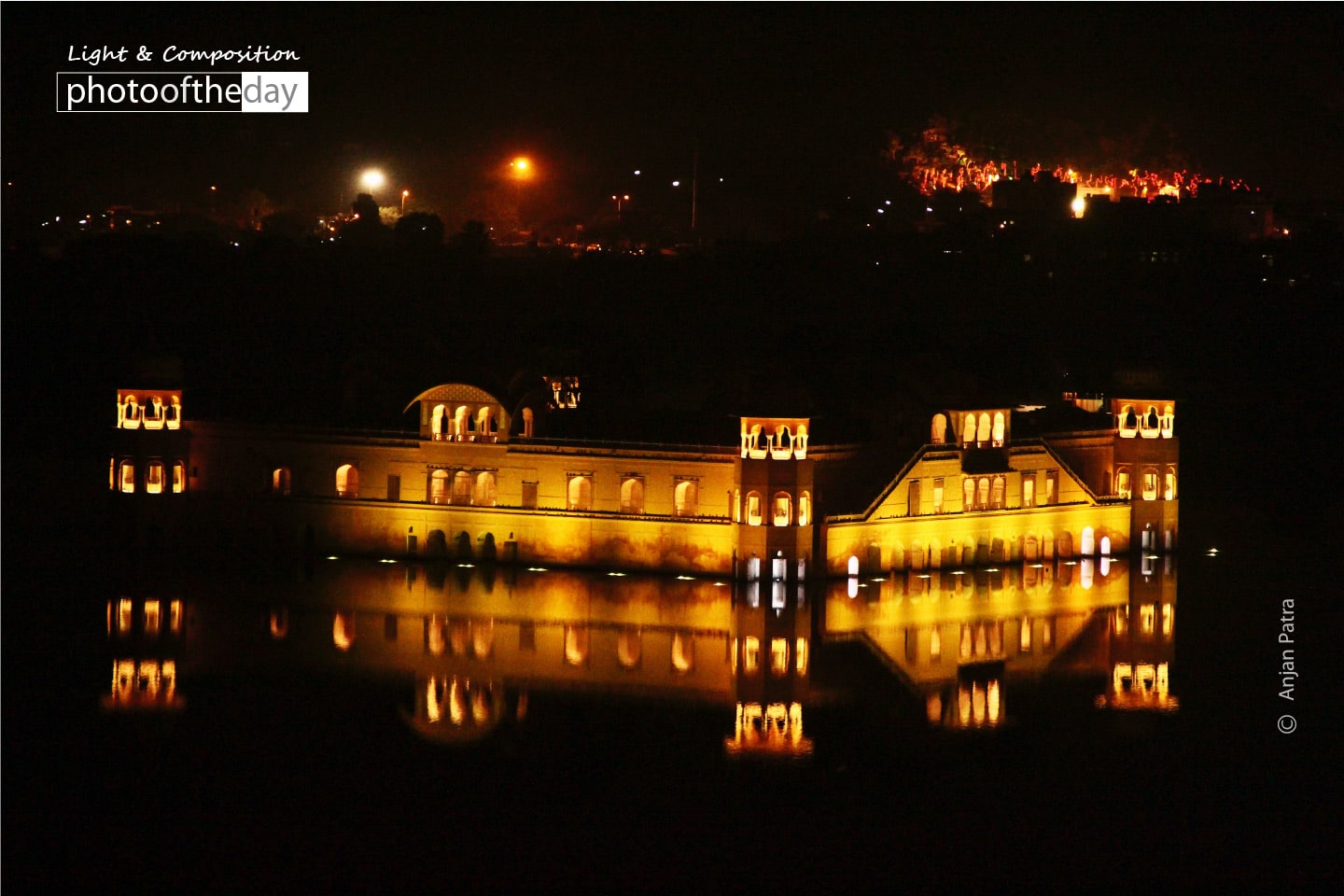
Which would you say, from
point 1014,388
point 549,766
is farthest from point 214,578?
point 1014,388

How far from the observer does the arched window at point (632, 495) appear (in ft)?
155

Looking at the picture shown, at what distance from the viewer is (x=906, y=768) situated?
112ft

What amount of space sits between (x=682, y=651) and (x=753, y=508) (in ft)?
19.0

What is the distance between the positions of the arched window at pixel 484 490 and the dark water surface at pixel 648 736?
1.63 metres

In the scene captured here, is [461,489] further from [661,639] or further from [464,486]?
[661,639]

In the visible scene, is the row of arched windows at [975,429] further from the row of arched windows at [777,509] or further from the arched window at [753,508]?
the arched window at [753,508]

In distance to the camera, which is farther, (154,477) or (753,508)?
(154,477)

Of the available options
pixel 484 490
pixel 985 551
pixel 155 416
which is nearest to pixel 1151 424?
pixel 985 551

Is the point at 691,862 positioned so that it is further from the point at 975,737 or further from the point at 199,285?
the point at 199,285

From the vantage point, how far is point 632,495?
47375mm

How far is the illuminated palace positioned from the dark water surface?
40.4 inches

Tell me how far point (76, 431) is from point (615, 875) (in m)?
41.5

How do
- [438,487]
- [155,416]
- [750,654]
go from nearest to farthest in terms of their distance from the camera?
[750,654]
[438,487]
[155,416]

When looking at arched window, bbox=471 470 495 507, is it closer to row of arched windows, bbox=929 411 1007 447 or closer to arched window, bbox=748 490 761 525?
arched window, bbox=748 490 761 525
